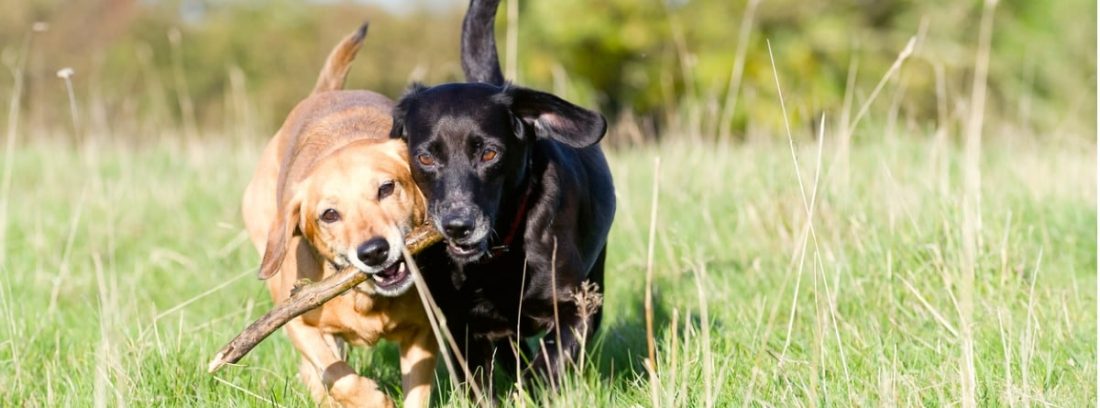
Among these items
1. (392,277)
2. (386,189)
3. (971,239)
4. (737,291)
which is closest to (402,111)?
(386,189)

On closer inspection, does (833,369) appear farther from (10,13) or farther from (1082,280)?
(10,13)

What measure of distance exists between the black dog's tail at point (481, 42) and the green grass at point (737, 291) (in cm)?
123

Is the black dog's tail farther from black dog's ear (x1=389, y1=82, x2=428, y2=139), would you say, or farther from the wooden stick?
the wooden stick

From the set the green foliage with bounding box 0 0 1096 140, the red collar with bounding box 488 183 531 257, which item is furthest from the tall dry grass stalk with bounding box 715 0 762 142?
the green foliage with bounding box 0 0 1096 140

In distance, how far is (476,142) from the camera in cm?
403

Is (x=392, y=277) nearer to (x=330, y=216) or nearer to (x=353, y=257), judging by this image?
(x=353, y=257)

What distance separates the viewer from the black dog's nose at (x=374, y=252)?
377 cm

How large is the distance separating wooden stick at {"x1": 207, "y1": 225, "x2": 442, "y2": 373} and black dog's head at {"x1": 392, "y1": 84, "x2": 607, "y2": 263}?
110mm

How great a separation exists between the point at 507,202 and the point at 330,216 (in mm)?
625

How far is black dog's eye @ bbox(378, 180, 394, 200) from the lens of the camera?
4.11m

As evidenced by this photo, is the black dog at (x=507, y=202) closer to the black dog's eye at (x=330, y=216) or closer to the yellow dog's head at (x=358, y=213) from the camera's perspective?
the yellow dog's head at (x=358, y=213)

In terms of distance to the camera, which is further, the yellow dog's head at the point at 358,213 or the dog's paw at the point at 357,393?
the dog's paw at the point at 357,393

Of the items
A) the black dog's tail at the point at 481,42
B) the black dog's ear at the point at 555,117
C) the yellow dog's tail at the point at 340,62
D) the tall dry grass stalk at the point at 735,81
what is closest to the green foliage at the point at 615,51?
the tall dry grass stalk at the point at 735,81

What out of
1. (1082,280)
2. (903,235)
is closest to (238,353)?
(903,235)
